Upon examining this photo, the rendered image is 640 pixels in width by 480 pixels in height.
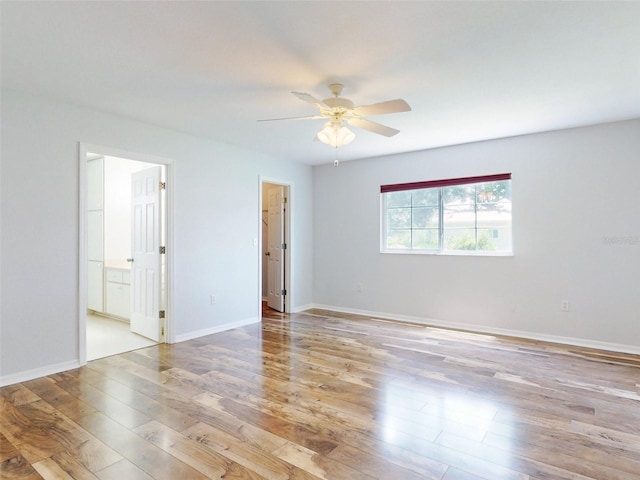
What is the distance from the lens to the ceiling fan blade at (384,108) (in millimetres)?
2536

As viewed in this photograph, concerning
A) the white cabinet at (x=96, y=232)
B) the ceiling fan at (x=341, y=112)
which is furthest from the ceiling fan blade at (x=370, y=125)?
the white cabinet at (x=96, y=232)

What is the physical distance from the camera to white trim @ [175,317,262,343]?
4.27 m

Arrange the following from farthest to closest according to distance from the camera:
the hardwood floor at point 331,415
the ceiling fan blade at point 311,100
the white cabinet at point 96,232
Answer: the white cabinet at point 96,232
the ceiling fan blade at point 311,100
the hardwood floor at point 331,415

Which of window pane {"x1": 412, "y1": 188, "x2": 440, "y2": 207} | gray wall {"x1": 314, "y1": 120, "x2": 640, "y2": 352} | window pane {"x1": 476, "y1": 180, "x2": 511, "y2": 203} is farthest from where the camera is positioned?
window pane {"x1": 412, "y1": 188, "x2": 440, "y2": 207}

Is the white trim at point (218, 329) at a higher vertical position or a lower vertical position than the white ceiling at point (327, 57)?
lower

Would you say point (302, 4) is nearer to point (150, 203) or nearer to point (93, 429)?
point (93, 429)

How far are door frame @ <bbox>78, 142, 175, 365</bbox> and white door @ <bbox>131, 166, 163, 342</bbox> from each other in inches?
5.2

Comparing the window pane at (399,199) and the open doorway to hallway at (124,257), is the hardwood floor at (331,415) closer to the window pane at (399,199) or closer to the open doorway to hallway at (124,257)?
the open doorway to hallway at (124,257)

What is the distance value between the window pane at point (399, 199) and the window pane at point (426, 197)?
0.31ft

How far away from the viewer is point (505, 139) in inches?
177

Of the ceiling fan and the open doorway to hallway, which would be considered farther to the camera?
the open doorway to hallway

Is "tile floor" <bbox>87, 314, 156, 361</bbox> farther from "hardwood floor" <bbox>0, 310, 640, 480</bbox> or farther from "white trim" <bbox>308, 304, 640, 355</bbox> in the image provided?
"white trim" <bbox>308, 304, 640, 355</bbox>

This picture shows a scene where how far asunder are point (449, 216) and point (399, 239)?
0.81m

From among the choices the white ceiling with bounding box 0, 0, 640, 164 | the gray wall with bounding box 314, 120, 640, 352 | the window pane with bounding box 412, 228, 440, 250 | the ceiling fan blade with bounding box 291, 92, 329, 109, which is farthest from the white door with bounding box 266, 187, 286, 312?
the ceiling fan blade with bounding box 291, 92, 329, 109
